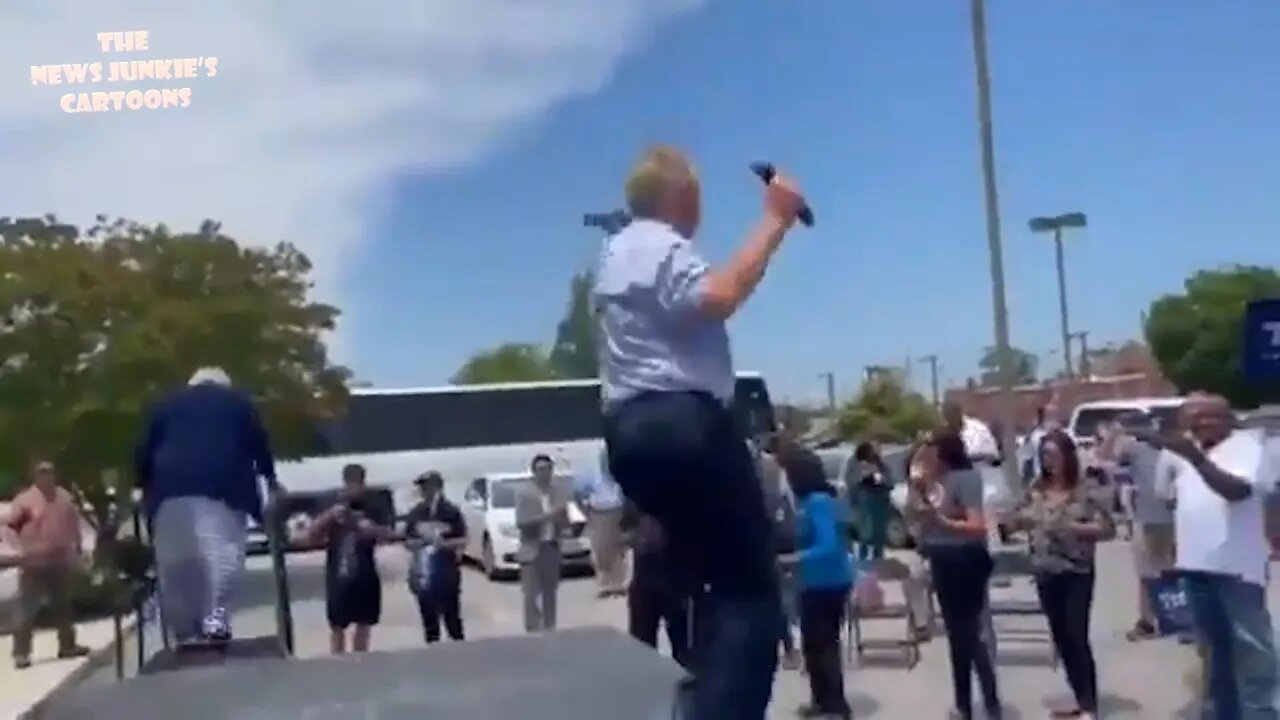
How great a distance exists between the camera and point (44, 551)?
15711mm

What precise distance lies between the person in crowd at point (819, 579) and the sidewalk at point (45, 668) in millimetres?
4424

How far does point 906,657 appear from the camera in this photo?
1210 centimetres

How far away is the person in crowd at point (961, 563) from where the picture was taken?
8828 millimetres

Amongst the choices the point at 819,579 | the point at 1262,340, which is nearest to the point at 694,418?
the point at 819,579

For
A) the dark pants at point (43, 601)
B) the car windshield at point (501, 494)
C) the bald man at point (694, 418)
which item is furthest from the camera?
the car windshield at point (501, 494)

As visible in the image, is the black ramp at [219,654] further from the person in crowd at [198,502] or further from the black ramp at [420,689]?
the black ramp at [420,689]

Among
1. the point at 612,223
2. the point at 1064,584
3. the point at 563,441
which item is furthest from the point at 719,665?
the point at 563,441

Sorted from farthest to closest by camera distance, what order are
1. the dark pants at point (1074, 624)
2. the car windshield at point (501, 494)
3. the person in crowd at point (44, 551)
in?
1. the car windshield at point (501, 494)
2. the person in crowd at point (44, 551)
3. the dark pants at point (1074, 624)

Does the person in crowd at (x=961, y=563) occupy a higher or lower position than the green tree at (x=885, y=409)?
lower

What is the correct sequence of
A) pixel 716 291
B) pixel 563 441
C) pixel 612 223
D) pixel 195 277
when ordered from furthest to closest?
1. pixel 563 441
2. pixel 195 277
3. pixel 612 223
4. pixel 716 291

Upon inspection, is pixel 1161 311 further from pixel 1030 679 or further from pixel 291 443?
pixel 1030 679

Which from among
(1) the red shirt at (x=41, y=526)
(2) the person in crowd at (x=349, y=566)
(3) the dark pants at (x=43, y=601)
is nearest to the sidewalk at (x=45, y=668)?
(3) the dark pants at (x=43, y=601)

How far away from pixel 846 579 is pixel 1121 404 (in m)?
21.5

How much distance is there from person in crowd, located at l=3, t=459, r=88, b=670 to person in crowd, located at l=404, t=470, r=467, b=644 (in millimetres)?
4875
